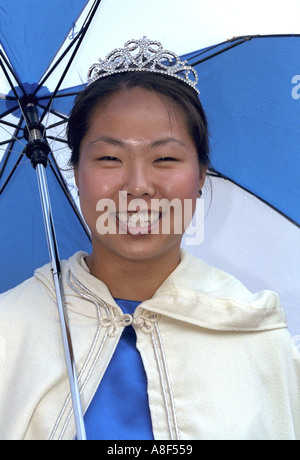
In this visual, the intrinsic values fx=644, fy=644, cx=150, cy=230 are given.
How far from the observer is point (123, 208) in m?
2.00

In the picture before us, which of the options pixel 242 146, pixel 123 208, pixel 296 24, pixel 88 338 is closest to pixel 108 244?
pixel 123 208

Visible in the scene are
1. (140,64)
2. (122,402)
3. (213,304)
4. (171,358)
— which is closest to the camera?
(122,402)

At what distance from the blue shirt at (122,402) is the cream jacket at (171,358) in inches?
1.1

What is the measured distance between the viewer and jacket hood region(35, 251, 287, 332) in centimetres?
211

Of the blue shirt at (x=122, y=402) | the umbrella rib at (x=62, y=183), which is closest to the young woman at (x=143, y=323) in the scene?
the blue shirt at (x=122, y=402)

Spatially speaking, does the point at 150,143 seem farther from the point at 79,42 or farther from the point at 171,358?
the point at 79,42

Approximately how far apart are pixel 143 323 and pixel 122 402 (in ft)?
0.89

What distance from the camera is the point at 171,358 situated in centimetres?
205

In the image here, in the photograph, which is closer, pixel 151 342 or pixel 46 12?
pixel 151 342

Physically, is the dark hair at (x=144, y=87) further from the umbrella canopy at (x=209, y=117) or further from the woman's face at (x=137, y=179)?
the umbrella canopy at (x=209, y=117)

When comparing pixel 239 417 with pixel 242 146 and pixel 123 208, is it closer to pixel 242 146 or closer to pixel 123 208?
pixel 123 208

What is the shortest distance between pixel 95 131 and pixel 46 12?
0.76 metres

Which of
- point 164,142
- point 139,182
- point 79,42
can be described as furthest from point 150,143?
point 79,42

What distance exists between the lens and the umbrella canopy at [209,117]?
8.93 ft
